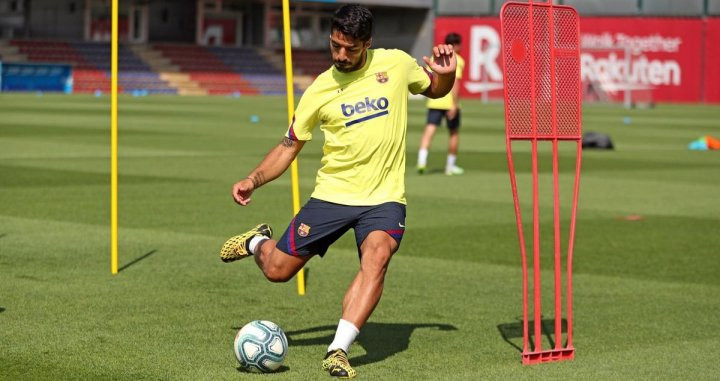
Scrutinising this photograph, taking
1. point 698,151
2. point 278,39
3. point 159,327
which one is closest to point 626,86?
point 278,39

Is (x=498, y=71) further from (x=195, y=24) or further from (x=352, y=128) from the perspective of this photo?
(x=352, y=128)

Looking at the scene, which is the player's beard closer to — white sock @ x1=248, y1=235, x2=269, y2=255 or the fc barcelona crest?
the fc barcelona crest

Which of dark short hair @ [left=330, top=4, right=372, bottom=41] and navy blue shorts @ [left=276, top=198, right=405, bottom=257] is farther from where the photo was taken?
navy blue shorts @ [left=276, top=198, right=405, bottom=257]

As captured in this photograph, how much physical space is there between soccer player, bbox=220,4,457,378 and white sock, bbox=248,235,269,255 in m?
0.44

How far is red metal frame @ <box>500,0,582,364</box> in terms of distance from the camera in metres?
7.66

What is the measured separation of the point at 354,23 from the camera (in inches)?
287

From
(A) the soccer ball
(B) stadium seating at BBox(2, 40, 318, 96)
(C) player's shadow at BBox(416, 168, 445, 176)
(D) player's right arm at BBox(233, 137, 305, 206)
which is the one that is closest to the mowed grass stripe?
(A) the soccer ball

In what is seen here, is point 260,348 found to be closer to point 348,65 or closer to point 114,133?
point 348,65

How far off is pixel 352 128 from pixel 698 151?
73.1 feet

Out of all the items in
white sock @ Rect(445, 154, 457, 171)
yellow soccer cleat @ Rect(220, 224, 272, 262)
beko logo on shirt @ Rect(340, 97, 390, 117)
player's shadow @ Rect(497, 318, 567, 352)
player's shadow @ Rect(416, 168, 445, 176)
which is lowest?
player's shadow @ Rect(416, 168, 445, 176)

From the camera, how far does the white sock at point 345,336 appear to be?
7.35 m

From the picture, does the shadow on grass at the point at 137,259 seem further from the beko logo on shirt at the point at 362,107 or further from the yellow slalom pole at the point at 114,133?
the beko logo on shirt at the point at 362,107

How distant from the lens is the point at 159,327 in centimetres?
866

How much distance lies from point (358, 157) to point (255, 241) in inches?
42.8
